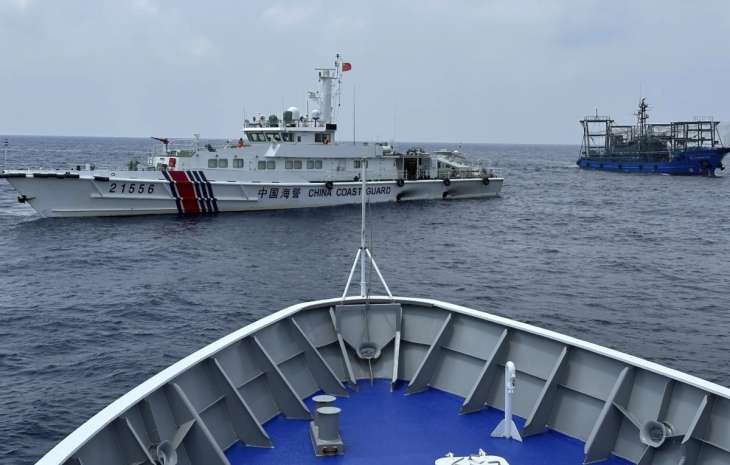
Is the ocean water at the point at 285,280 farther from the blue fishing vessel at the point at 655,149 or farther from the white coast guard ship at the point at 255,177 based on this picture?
the blue fishing vessel at the point at 655,149

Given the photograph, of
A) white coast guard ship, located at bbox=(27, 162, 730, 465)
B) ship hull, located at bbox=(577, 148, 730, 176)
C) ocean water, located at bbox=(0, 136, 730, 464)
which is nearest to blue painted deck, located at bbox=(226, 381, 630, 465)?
white coast guard ship, located at bbox=(27, 162, 730, 465)

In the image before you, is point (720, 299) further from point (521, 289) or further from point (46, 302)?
point (46, 302)

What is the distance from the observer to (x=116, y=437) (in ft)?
20.9

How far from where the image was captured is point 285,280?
3062 cm

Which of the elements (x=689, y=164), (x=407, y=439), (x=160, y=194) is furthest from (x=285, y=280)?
(x=689, y=164)

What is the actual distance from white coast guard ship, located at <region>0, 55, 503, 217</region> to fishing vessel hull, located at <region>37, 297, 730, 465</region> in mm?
34060

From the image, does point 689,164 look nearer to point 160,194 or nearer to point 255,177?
Answer: point 255,177

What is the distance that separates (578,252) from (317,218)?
16975 millimetres

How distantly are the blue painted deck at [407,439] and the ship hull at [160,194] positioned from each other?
36.2 m

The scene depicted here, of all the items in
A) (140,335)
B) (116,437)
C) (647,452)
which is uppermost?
(116,437)

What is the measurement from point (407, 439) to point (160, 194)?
124 feet

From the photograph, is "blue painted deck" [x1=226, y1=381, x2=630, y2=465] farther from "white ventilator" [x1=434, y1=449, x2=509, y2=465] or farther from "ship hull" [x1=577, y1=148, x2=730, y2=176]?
"ship hull" [x1=577, y1=148, x2=730, y2=176]

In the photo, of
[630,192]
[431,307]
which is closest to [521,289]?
[431,307]

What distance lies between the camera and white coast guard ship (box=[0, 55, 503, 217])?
4175 cm
